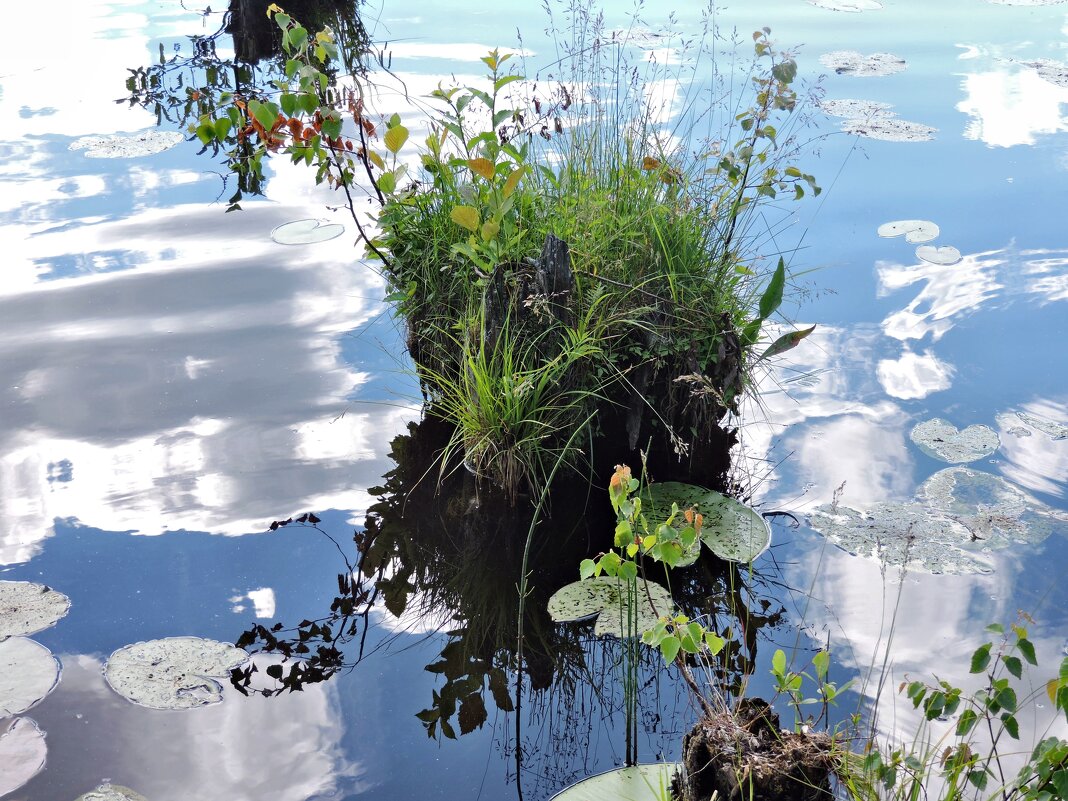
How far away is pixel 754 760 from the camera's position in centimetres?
176

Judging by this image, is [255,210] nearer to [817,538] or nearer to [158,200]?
[158,200]

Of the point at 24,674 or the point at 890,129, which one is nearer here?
the point at 24,674

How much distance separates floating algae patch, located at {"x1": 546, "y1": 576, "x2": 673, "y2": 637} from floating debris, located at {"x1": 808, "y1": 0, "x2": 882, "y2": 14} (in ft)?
Answer: 19.2

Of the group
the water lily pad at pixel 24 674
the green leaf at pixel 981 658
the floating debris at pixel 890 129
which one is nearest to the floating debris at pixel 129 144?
the water lily pad at pixel 24 674

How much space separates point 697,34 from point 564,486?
4.12m

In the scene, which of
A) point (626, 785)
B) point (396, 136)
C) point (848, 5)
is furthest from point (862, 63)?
point (626, 785)

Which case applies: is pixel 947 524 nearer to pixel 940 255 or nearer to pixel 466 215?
→ pixel 466 215

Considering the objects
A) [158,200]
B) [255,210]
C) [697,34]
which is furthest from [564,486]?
[697,34]

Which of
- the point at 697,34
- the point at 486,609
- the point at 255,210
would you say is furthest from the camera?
the point at 697,34

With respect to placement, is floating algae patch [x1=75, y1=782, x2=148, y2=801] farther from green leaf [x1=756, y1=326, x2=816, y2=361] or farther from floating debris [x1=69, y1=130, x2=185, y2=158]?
floating debris [x1=69, y1=130, x2=185, y2=158]

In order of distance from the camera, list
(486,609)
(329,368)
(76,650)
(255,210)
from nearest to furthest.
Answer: (76,650), (486,609), (329,368), (255,210)

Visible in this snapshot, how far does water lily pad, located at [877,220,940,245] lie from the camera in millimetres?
4336

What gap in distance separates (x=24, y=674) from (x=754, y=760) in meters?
1.70

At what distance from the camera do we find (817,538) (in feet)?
9.27
